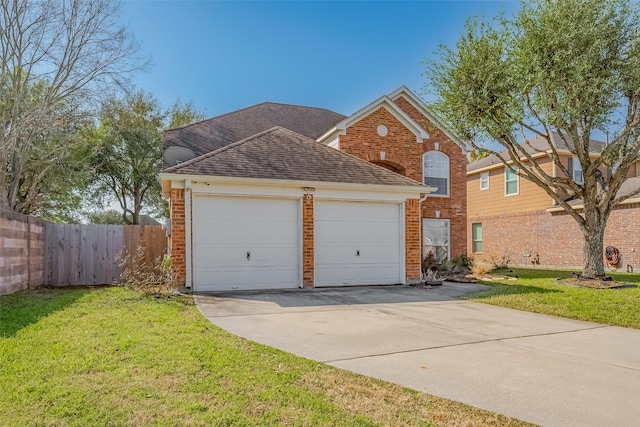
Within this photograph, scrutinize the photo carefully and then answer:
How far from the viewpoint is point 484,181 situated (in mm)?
24312

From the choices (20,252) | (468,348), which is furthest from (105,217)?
(468,348)

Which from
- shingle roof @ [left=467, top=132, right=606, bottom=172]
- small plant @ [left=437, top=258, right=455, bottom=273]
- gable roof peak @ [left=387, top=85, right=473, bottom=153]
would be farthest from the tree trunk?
shingle roof @ [left=467, top=132, right=606, bottom=172]

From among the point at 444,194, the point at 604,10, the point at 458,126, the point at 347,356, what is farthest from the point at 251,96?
the point at 347,356

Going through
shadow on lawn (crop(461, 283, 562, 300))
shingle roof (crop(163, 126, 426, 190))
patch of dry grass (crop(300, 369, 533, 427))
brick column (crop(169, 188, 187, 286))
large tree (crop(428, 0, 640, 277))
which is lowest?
shadow on lawn (crop(461, 283, 562, 300))

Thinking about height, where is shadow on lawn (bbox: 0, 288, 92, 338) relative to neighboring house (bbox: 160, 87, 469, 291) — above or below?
below

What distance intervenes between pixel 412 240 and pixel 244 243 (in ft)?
15.8

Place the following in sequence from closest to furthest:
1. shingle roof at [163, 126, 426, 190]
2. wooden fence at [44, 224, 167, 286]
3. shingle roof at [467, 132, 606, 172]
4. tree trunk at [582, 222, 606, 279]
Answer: shingle roof at [163, 126, 426, 190], tree trunk at [582, 222, 606, 279], wooden fence at [44, 224, 167, 286], shingle roof at [467, 132, 606, 172]

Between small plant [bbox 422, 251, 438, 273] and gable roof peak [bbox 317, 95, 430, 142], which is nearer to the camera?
Result: gable roof peak [bbox 317, 95, 430, 142]

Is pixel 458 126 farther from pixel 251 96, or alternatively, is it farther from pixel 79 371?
pixel 251 96

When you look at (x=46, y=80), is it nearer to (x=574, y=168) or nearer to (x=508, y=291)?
(x=508, y=291)

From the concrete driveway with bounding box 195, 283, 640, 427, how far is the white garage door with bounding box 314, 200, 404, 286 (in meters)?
1.93

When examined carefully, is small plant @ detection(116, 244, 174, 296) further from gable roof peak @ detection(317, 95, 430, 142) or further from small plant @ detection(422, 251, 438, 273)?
small plant @ detection(422, 251, 438, 273)

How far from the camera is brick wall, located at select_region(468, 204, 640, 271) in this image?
16875 mm

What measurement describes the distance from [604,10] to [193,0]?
36.3 feet
